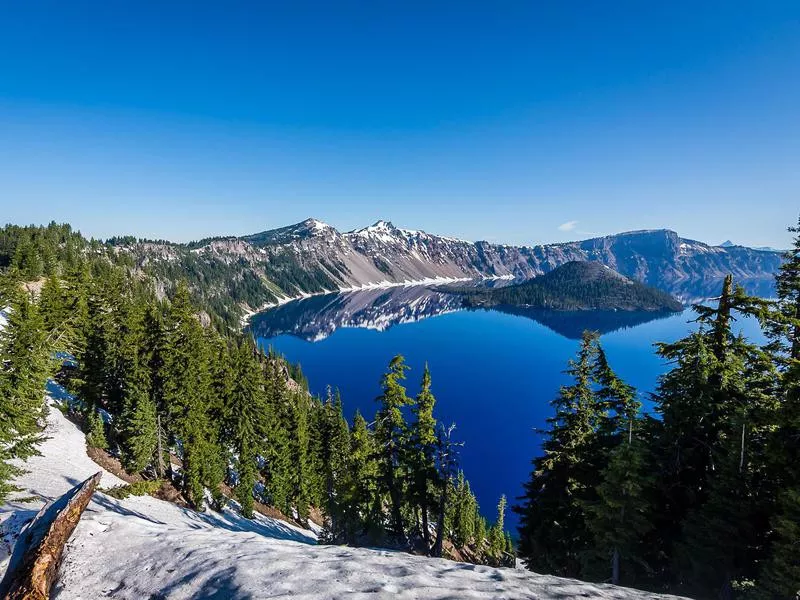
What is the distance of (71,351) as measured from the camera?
1409 inches

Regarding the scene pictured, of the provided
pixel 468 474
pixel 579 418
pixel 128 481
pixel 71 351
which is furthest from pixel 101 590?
pixel 468 474

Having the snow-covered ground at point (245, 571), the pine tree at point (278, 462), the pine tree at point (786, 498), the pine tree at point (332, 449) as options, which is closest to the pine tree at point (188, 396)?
the pine tree at point (278, 462)

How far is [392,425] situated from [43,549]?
21.6 metres

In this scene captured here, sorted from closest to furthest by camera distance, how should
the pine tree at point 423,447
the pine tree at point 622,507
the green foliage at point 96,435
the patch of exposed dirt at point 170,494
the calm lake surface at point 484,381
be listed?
1. the pine tree at point 622,507
2. the pine tree at point 423,447
3. the patch of exposed dirt at point 170,494
4. the green foliage at point 96,435
5. the calm lake surface at point 484,381

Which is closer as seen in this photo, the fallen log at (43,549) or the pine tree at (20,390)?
the fallen log at (43,549)

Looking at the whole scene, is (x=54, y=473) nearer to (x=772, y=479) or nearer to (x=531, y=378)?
(x=772, y=479)

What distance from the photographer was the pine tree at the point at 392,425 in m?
26.8

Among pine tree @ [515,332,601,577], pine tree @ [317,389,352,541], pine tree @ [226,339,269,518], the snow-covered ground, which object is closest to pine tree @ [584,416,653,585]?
pine tree @ [515,332,601,577]

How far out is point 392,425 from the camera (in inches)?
1084

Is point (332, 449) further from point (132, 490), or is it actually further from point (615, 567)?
point (615, 567)

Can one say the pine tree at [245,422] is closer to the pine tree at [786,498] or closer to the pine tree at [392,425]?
the pine tree at [392,425]

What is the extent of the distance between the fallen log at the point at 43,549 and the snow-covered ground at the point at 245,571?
0.43m

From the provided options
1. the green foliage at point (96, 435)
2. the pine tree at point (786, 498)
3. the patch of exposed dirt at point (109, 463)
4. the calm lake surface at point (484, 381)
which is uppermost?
the pine tree at point (786, 498)

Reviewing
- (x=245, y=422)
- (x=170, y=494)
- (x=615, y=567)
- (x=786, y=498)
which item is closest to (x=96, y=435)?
(x=170, y=494)
